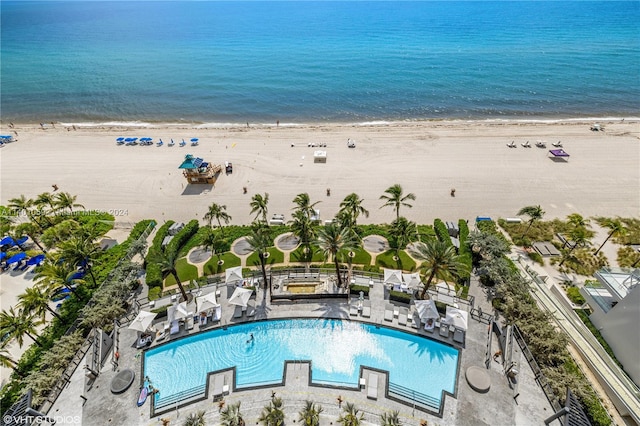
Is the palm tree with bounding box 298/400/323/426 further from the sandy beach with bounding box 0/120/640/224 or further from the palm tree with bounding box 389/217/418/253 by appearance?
the sandy beach with bounding box 0/120/640/224

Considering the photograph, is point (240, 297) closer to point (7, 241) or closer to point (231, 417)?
point (231, 417)

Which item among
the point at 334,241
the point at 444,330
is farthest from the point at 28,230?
the point at 444,330

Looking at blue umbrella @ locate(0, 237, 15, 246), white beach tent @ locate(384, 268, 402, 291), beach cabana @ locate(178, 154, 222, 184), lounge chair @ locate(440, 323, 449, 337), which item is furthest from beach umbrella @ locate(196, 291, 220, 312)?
blue umbrella @ locate(0, 237, 15, 246)

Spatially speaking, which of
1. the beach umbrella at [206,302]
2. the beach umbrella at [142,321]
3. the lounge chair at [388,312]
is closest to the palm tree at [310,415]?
the lounge chair at [388,312]

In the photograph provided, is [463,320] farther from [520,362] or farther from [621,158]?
[621,158]

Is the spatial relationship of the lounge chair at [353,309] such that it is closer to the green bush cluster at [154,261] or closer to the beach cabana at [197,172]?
the green bush cluster at [154,261]
